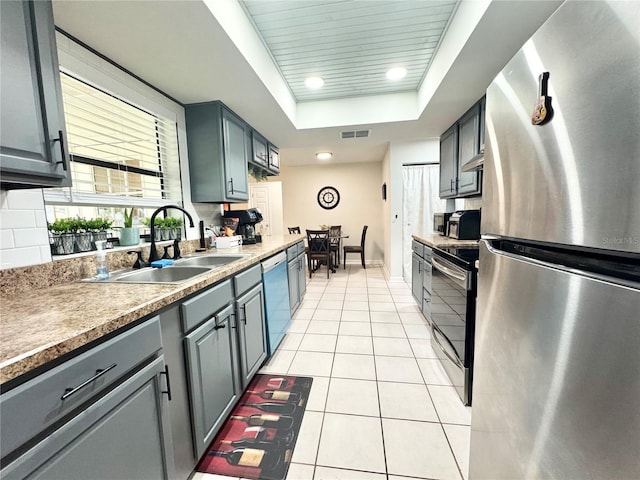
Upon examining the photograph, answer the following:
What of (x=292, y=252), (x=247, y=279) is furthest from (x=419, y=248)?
(x=247, y=279)

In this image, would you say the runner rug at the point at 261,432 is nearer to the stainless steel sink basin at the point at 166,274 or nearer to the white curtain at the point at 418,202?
the stainless steel sink basin at the point at 166,274

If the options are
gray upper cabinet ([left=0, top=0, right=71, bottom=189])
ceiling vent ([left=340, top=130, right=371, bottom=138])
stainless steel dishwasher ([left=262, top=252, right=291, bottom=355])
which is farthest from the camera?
ceiling vent ([left=340, top=130, right=371, bottom=138])

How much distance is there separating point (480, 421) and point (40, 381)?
125 centimetres

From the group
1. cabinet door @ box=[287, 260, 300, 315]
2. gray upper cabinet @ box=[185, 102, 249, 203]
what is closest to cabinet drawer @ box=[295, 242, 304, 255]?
cabinet door @ box=[287, 260, 300, 315]

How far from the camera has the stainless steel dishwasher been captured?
205 cm

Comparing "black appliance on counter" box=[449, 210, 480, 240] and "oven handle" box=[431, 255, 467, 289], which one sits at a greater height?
"black appliance on counter" box=[449, 210, 480, 240]

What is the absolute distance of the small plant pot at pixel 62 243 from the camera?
1297 millimetres

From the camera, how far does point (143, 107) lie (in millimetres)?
1957

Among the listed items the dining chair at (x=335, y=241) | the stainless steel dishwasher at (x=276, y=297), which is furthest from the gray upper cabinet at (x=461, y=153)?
the dining chair at (x=335, y=241)

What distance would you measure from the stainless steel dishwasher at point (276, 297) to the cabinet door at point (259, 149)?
1335 millimetres

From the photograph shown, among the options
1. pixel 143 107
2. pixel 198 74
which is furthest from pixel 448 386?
pixel 143 107

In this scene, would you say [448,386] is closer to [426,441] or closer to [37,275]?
[426,441]

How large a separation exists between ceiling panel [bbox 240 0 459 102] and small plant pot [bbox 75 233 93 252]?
66.5 inches

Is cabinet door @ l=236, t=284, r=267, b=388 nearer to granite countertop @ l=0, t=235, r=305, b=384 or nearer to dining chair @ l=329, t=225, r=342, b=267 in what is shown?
granite countertop @ l=0, t=235, r=305, b=384
